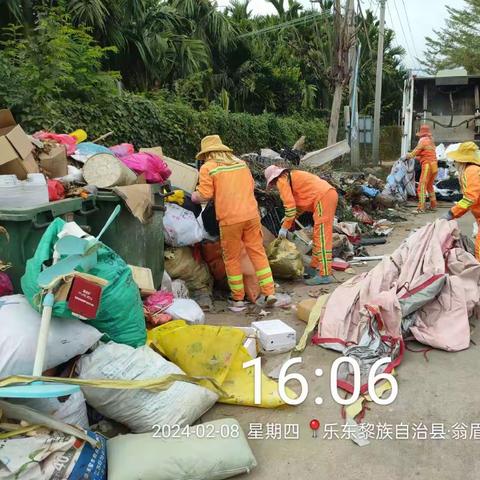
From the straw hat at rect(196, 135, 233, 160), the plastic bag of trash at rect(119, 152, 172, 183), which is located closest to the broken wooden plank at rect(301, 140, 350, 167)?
the straw hat at rect(196, 135, 233, 160)

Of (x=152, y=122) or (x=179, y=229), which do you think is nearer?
(x=179, y=229)

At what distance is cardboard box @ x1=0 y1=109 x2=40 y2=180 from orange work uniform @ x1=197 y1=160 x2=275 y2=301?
56.6 inches

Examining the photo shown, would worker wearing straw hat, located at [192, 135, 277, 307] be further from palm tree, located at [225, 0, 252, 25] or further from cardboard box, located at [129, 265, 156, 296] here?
palm tree, located at [225, 0, 252, 25]

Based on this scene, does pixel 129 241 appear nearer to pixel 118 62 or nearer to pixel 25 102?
pixel 25 102

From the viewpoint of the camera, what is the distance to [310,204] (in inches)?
205

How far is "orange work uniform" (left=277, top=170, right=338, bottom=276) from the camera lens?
511 centimetres

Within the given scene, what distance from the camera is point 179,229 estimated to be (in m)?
4.40

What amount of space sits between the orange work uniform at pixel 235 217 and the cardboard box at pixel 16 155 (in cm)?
144

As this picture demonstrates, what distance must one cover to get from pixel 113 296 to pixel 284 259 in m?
2.65

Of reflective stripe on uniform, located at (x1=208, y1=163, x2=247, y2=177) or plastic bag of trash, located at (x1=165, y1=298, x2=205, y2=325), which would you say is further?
reflective stripe on uniform, located at (x1=208, y1=163, x2=247, y2=177)

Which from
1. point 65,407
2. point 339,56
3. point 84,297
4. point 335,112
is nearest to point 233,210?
point 84,297

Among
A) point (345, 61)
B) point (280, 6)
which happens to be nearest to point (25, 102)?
point (345, 61)

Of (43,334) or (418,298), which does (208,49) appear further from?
(43,334)

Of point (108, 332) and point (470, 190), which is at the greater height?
point (470, 190)
